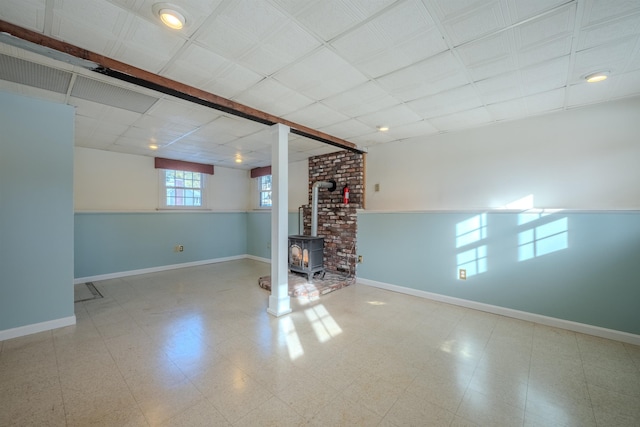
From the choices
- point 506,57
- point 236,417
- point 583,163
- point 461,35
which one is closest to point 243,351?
point 236,417

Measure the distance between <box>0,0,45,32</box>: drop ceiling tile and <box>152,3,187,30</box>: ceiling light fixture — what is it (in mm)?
657

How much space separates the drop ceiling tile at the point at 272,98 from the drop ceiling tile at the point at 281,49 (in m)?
0.26

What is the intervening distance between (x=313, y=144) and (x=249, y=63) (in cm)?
253

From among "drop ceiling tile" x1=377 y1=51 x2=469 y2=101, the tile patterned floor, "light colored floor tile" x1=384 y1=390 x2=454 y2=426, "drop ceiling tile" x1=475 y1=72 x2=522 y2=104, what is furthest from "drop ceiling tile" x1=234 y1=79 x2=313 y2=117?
"light colored floor tile" x1=384 y1=390 x2=454 y2=426

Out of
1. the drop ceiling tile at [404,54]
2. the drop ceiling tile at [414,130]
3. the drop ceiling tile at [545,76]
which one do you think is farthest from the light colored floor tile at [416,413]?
the drop ceiling tile at [414,130]

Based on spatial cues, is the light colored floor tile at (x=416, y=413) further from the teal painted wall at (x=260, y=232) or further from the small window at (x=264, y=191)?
the small window at (x=264, y=191)

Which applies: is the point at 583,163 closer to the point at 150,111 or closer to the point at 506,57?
the point at 506,57

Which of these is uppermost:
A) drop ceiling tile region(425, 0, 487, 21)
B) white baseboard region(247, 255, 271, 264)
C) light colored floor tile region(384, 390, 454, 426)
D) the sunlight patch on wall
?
drop ceiling tile region(425, 0, 487, 21)

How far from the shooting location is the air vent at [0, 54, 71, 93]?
2.22m

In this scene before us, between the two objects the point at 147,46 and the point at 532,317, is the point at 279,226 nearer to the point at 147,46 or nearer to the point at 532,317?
the point at 147,46

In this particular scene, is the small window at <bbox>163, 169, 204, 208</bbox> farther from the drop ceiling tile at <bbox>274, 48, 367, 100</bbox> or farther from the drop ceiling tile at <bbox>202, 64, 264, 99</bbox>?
the drop ceiling tile at <bbox>274, 48, 367, 100</bbox>

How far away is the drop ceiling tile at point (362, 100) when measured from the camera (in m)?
2.64

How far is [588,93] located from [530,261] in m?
1.89

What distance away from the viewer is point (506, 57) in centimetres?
206
